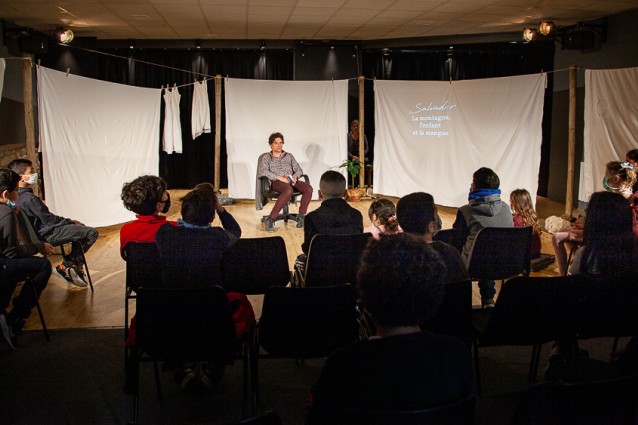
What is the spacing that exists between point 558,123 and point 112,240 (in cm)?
707

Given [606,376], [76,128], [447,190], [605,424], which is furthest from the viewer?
[447,190]

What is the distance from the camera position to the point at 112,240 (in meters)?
6.84

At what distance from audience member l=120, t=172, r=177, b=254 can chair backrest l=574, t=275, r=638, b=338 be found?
2.43 metres

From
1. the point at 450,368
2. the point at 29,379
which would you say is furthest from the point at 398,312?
the point at 29,379

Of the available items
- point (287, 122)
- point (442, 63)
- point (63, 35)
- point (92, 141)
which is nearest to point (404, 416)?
point (92, 141)

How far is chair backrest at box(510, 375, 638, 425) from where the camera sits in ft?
5.27

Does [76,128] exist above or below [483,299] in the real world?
above

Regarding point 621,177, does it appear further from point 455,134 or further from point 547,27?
point 547,27

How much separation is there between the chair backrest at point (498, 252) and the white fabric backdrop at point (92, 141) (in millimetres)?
Result: 4616

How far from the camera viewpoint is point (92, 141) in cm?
681

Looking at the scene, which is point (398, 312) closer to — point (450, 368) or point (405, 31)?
point (450, 368)

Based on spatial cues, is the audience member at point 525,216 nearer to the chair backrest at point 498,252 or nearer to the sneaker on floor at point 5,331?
the chair backrest at point 498,252

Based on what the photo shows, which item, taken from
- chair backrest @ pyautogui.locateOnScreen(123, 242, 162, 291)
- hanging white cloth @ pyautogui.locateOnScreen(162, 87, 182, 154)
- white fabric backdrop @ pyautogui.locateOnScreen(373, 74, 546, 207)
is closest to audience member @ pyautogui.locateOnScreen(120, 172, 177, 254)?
chair backrest @ pyautogui.locateOnScreen(123, 242, 162, 291)

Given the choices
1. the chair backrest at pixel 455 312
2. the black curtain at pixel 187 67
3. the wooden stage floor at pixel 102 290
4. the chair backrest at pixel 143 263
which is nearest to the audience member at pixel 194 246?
the chair backrest at pixel 143 263
